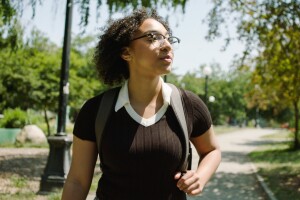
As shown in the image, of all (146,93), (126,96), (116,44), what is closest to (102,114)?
(126,96)

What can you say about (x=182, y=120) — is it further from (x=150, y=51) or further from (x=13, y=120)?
(x=13, y=120)

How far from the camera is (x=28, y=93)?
20.4 metres

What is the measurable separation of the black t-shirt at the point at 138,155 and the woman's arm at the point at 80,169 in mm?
55

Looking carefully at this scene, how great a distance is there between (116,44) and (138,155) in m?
0.68

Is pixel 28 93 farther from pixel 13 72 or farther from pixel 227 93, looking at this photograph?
pixel 227 93

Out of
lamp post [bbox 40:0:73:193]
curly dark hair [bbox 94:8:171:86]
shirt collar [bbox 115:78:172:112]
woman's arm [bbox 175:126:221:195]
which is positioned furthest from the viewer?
lamp post [bbox 40:0:73:193]

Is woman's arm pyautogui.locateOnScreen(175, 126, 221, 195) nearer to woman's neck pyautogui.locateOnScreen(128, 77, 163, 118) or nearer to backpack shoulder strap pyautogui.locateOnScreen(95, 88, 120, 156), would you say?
woman's neck pyautogui.locateOnScreen(128, 77, 163, 118)

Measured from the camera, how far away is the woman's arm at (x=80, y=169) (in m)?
2.04

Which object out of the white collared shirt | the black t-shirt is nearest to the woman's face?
the white collared shirt

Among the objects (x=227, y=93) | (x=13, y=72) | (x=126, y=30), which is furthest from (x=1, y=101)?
(x=227, y=93)

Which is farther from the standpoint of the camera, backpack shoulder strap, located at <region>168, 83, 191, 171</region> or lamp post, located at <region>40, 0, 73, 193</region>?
lamp post, located at <region>40, 0, 73, 193</region>

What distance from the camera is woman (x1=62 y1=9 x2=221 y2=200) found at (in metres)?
1.88

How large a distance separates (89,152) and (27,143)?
17984 mm

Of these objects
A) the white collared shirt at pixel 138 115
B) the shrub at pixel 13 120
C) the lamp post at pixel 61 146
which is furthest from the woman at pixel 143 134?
the shrub at pixel 13 120
